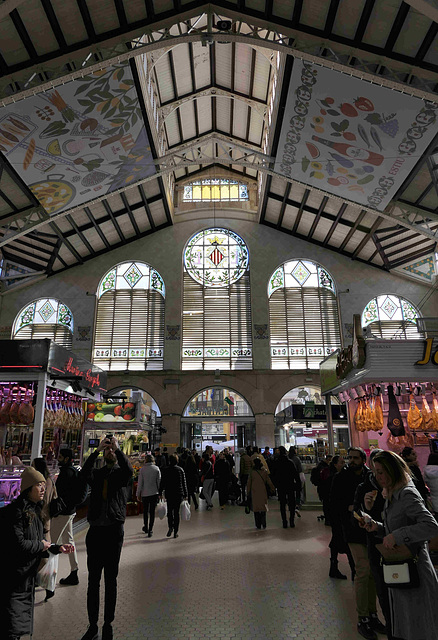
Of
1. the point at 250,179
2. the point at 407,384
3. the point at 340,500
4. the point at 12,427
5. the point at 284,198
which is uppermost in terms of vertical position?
the point at 250,179

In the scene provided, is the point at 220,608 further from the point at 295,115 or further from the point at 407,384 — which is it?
the point at 295,115

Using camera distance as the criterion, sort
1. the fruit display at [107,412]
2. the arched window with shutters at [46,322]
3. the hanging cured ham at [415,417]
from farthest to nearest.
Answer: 1. the arched window with shutters at [46,322]
2. the fruit display at [107,412]
3. the hanging cured ham at [415,417]

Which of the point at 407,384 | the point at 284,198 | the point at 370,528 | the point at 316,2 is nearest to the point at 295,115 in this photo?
the point at 316,2

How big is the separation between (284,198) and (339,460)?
14.4m

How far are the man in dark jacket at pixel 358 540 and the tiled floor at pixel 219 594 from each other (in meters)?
0.18

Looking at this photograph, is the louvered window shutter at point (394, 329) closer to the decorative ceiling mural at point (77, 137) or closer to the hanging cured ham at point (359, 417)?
the hanging cured ham at point (359, 417)

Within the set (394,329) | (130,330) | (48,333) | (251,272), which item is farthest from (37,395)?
(394,329)

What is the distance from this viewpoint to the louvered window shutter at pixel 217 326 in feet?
62.9

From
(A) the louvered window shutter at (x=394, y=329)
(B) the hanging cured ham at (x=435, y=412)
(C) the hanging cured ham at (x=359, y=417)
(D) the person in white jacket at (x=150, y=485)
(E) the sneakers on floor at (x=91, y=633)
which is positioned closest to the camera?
(E) the sneakers on floor at (x=91, y=633)

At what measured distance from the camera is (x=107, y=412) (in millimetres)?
11383

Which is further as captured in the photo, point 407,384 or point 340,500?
point 407,384

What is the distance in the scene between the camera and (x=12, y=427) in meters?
9.40

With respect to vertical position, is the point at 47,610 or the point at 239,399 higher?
the point at 239,399

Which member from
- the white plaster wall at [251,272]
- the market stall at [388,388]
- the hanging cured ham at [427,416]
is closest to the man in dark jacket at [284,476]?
the market stall at [388,388]
